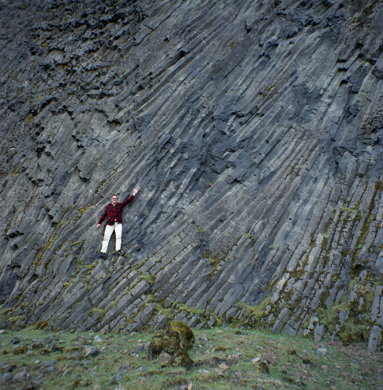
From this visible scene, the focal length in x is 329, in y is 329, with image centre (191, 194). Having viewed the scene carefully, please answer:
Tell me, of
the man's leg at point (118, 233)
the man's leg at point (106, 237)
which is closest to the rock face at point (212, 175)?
the man's leg at point (118, 233)

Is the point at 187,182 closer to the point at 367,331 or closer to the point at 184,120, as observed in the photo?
the point at 184,120

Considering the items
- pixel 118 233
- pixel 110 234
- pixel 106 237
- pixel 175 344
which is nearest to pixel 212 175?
pixel 118 233

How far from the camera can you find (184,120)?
13836mm

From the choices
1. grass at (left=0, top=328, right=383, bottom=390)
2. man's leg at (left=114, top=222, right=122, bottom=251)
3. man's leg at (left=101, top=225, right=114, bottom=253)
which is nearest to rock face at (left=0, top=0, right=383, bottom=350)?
man's leg at (left=114, top=222, right=122, bottom=251)

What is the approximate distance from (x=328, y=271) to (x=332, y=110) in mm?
6552

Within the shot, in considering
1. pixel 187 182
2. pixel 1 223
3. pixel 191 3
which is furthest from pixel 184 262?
pixel 191 3

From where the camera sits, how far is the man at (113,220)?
11.6 m

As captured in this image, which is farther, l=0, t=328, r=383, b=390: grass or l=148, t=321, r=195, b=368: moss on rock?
l=148, t=321, r=195, b=368: moss on rock

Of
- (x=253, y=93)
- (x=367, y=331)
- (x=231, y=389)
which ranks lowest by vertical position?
(x=231, y=389)

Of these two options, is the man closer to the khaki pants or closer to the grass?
the khaki pants

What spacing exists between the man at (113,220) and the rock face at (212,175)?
360mm

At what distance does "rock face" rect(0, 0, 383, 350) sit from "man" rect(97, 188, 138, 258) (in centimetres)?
36

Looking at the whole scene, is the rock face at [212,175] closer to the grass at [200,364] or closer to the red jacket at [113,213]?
the red jacket at [113,213]

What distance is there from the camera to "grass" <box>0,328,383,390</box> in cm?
658
